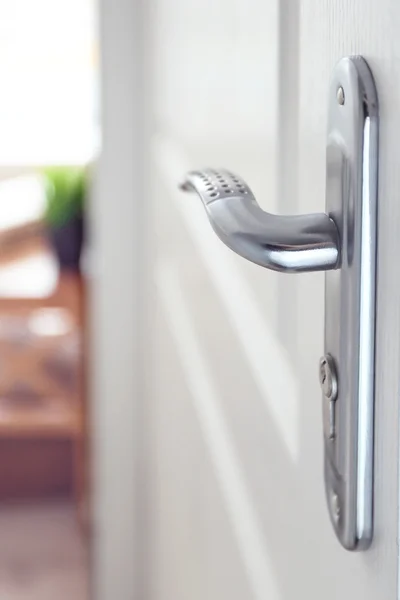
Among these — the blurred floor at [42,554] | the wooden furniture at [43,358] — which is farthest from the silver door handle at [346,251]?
the wooden furniture at [43,358]

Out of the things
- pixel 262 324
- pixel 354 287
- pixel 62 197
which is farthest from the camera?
pixel 62 197

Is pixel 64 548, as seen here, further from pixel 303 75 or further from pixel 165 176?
pixel 303 75

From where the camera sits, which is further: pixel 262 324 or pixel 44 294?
pixel 44 294

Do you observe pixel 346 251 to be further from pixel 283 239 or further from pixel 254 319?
pixel 254 319

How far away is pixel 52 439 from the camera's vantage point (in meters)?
2.63

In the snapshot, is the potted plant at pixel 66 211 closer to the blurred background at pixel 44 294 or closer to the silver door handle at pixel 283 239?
the blurred background at pixel 44 294

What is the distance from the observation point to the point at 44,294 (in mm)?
2346

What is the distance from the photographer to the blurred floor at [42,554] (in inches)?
84.4

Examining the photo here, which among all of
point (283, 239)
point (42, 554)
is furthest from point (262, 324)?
point (42, 554)

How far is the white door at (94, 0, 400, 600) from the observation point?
311mm

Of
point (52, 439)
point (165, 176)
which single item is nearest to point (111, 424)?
point (165, 176)

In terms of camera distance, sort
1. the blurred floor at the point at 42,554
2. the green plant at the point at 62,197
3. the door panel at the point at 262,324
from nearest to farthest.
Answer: the door panel at the point at 262,324 → the blurred floor at the point at 42,554 → the green plant at the point at 62,197

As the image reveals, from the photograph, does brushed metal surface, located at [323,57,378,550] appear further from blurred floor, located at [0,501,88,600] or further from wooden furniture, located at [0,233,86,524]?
wooden furniture, located at [0,233,86,524]

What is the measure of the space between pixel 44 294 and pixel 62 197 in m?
0.23
